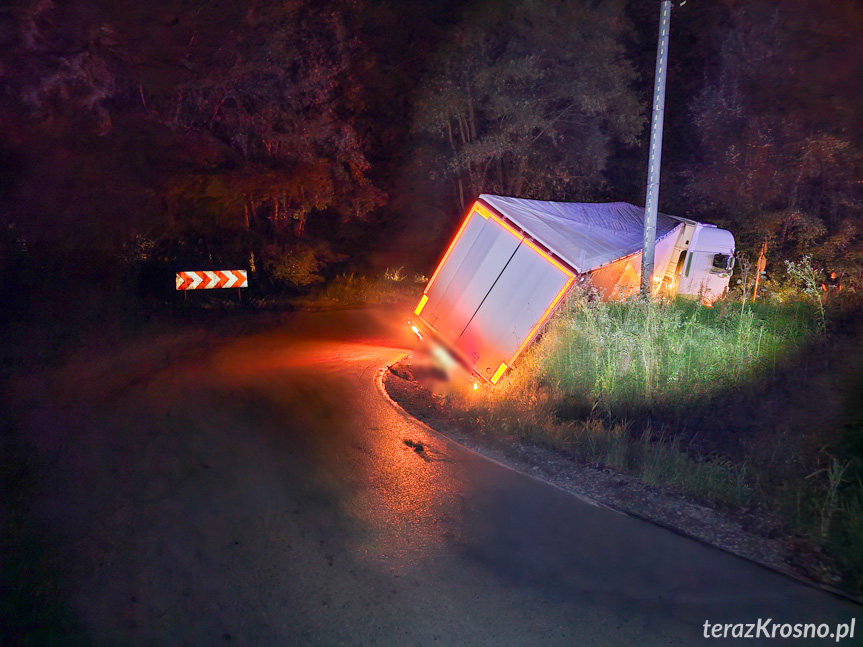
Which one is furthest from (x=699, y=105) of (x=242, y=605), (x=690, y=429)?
(x=242, y=605)

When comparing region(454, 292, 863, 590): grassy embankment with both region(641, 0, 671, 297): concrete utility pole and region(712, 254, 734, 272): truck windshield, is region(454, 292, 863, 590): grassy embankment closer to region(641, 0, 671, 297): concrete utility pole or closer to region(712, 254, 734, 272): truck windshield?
region(641, 0, 671, 297): concrete utility pole

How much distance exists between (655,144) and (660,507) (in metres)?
6.24

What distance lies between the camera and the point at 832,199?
2323 cm

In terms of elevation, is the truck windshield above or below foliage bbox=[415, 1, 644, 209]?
below

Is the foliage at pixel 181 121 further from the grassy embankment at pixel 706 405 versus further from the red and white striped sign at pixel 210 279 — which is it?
the grassy embankment at pixel 706 405

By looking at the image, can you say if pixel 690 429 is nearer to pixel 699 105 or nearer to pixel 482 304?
pixel 482 304

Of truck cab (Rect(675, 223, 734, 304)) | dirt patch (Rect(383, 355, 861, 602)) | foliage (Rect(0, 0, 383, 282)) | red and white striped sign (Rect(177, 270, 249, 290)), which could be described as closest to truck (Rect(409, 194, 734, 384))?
dirt patch (Rect(383, 355, 861, 602))

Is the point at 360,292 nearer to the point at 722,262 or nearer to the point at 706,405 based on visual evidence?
the point at 722,262

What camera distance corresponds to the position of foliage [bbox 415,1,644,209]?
21375 mm

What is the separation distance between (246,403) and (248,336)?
19.2 feet

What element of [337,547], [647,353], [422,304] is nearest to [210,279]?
[422,304]

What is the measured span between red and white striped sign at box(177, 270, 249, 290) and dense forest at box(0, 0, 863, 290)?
1.85 m

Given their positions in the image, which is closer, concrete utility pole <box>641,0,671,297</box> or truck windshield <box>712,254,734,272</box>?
concrete utility pole <box>641,0,671,297</box>

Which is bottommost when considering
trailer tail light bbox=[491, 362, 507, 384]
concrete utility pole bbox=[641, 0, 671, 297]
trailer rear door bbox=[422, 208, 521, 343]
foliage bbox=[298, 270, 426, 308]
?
foliage bbox=[298, 270, 426, 308]
